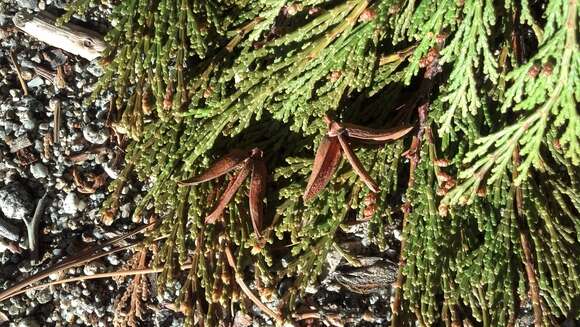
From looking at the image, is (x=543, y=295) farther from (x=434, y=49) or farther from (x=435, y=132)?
(x=434, y=49)

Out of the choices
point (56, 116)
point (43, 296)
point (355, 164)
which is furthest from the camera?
point (56, 116)

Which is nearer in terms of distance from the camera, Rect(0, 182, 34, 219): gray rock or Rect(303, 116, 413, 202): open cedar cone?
Rect(303, 116, 413, 202): open cedar cone

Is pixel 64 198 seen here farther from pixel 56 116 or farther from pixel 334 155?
pixel 334 155

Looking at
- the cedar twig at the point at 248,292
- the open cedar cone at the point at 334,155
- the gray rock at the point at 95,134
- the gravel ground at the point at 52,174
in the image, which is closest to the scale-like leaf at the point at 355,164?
the open cedar cone at the point at 334,155

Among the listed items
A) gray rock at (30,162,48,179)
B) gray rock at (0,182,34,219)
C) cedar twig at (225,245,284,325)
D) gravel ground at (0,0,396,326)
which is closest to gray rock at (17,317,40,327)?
gravel ground at (0,0,396,326)

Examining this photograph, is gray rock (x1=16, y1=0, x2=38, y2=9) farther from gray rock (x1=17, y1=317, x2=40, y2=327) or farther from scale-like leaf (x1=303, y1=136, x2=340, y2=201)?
scale-like leaf (x1=303, y1=136, x2=340, y2=201)

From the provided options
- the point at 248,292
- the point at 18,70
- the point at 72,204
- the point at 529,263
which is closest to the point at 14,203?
the point at 72,204

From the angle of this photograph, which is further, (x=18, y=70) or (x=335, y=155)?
(x=18, y=70)
